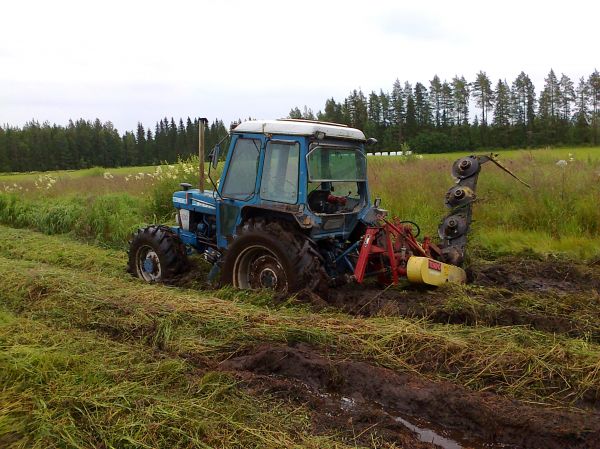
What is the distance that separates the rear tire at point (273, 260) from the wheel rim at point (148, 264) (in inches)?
53.1

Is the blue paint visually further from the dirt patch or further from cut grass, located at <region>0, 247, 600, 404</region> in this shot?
the dirt patch

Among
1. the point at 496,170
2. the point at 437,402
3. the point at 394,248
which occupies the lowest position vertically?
the point at 437,402

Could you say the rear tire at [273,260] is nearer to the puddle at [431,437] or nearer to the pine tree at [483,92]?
the puddle at [431,437]

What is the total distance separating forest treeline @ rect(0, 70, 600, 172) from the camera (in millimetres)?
45344

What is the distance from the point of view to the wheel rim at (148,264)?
7.12m

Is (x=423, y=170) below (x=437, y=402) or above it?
above

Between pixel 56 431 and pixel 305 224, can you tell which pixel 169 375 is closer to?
pixel 56 431

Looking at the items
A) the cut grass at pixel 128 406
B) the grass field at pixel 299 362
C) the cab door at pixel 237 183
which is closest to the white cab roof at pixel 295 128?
the cab door at pixel 237 183

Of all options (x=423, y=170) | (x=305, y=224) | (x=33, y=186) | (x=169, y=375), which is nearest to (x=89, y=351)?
(x=169, y=375)

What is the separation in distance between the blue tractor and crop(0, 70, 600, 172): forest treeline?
31.6m

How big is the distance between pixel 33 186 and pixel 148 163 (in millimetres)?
44856

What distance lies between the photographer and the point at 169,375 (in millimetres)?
3822

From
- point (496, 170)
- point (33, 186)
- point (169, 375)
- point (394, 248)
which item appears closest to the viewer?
point (169, 375)

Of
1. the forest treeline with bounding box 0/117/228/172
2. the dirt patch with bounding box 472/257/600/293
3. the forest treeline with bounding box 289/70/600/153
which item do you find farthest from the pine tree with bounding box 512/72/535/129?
the dirt patch with bounding box 472/257/600/293
